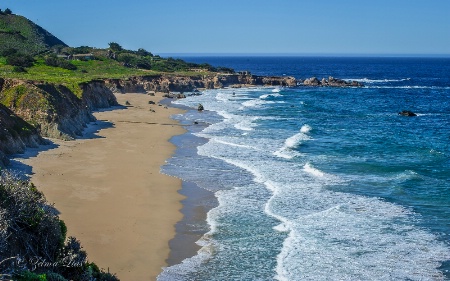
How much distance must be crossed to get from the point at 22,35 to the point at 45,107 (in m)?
86.6

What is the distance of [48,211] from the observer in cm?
1166

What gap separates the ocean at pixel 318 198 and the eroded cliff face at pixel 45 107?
7.79m

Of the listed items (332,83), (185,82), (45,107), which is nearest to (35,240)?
(45,107)

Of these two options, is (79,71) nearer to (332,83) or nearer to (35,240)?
(332,83)

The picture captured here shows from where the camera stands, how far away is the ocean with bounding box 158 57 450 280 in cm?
1719

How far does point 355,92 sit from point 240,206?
237 ft

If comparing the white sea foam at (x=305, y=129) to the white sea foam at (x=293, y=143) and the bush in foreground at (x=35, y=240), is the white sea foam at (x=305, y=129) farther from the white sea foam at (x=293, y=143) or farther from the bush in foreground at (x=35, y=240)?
the bush in foreground at (x=35, y=240)

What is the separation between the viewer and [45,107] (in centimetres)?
3541

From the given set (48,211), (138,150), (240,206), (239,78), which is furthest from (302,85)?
(48,211)

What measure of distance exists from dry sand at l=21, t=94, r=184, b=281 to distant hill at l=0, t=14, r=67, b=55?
66.6m

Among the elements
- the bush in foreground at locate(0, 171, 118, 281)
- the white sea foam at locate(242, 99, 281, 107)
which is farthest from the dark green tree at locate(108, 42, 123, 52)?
the bush in foreground at locate(0, 171, 118, 281)

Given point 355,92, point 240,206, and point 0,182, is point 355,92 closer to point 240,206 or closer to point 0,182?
point 240,206

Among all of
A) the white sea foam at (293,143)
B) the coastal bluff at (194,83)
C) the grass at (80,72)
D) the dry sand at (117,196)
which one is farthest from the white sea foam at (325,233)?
the coastal bluff at (194,83)

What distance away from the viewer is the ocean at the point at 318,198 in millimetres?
17188
